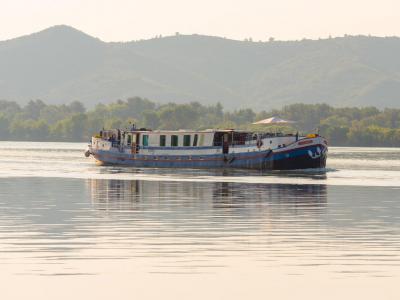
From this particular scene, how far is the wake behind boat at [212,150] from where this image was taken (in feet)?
367

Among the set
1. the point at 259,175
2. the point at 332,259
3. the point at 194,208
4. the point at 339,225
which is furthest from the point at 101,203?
the point at 259,175

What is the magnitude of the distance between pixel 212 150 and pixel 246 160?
4.78 m

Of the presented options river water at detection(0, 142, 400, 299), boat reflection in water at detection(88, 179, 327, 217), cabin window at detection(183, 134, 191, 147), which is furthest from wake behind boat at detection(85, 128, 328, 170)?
river water at detection(0, 142, 400, 299)

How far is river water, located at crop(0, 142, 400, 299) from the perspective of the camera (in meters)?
29.5

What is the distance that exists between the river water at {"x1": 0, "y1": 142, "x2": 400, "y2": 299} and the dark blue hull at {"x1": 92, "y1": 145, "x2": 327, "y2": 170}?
3684cm

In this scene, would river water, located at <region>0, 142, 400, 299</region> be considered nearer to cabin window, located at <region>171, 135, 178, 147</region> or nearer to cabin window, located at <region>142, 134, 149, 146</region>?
cabin window, located at <region>171, 135, 178, 147</region>

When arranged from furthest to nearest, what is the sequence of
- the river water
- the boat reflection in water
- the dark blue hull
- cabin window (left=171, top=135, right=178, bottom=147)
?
cabin window (left=171, top=135, right=178, bottom=147) → the dark blue hull → the boat reflection in water → the river water

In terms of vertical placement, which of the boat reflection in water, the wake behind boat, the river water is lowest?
the boat reflection in water

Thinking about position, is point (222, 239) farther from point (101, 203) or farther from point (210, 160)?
point (210, 160)

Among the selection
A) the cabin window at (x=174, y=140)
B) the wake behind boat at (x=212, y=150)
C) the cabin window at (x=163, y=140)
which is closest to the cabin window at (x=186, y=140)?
the wake behind boat at (x=212, y=150)

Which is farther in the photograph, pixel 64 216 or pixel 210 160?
pixel 210 160

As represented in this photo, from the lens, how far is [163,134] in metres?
122

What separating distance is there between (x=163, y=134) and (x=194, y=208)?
215 ft

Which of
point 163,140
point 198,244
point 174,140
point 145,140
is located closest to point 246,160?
point 174,140
